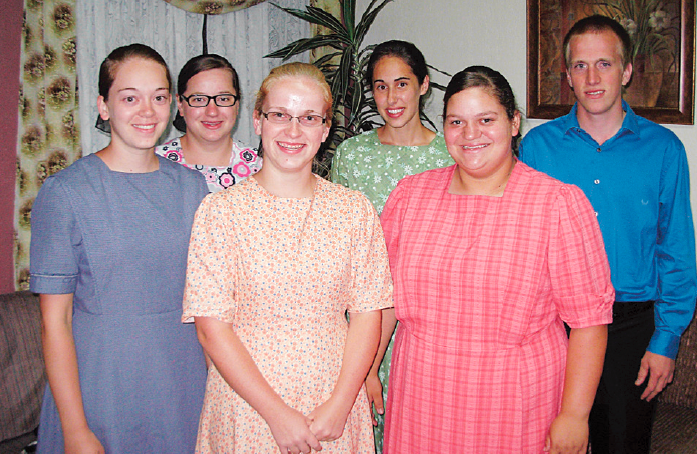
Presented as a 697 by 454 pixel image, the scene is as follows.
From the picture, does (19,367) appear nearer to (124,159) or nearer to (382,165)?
(124,159)

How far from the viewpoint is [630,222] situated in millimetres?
1730

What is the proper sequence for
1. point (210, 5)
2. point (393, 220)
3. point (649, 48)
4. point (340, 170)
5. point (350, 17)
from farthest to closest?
point (210, 5)
point (350, 17)
point (649, 48)
point (340, 170)
point (393, 220)

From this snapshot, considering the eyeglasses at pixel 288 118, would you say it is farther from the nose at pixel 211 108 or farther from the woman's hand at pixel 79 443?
the woman's hand at pixel 79 443

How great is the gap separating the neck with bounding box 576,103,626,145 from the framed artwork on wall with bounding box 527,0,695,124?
0.91 m

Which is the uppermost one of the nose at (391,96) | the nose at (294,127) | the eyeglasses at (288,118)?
the nose at (391,96)

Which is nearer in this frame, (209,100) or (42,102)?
(209,100)

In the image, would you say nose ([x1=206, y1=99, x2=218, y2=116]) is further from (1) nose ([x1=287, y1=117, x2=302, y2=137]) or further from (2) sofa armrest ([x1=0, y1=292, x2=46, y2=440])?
(2) sofa armrest ([x1=0, y1=292, x2=46, y2=440])

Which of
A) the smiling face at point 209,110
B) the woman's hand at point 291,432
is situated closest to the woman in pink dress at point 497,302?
the woman's hand at point 291,432

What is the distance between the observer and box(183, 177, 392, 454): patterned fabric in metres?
1.29

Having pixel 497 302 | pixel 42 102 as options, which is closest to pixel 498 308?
pixel 497 302

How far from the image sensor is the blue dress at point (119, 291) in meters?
1.39

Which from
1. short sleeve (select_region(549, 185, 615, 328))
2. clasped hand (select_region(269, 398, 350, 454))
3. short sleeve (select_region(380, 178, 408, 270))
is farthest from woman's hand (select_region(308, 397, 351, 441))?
short sleeve (select_region(549, 185, 615, 328))

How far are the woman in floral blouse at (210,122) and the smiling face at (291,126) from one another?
662 mm

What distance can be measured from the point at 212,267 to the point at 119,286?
1.11 feet
